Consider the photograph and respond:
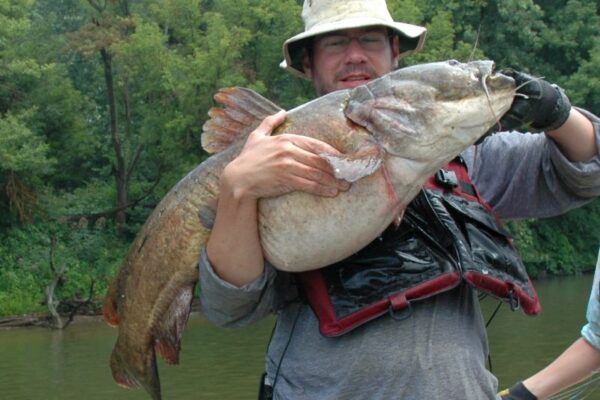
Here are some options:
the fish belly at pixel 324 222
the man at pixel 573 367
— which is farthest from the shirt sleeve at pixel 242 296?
the man at pixel 573 367

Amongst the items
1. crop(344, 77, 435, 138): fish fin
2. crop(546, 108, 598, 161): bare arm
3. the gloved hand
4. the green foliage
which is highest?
crop(344, 77, 435, 138): fish fin

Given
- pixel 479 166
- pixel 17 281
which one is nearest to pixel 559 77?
pixel 17 281

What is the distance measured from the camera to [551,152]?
2.47m

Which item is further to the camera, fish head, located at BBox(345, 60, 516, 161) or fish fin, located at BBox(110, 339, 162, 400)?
fish fin, located at BBox(110, 339, 162, 400)

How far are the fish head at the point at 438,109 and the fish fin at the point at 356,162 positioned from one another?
0.11 ft

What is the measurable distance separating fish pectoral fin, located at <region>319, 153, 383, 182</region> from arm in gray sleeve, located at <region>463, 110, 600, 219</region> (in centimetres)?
56

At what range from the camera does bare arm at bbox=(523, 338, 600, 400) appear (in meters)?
3.91

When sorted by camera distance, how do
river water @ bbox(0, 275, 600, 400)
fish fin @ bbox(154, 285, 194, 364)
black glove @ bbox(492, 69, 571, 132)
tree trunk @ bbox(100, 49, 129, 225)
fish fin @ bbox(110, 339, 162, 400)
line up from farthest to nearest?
tree trunk @ bbox(100, 49, 129, 225) → river water @ bbox(0, 275, 600, 400) → fish fin @ bbox(110, 339, 162, 400) → fish fin @ bbox(154, 285, 194, 364) → black glove @ bbox(492, 69, 571, 132)

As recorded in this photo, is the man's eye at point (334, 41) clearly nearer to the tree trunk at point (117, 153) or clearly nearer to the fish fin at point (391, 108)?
the fish fin at point (391, 108)

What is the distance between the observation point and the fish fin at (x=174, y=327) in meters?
2.61

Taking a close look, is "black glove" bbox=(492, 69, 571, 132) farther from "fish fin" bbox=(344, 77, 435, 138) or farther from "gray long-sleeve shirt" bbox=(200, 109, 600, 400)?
"fish fin" bbox=(344, 77, 435, 138)

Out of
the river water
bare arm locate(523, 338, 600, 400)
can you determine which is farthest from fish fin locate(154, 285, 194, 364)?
the river water

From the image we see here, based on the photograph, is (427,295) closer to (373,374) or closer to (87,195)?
(373,374)

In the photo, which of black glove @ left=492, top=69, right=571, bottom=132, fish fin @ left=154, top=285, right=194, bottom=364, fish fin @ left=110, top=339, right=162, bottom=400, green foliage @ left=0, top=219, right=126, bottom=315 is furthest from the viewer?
green foliage @ left=0, top=219, right=126, bottom=315
